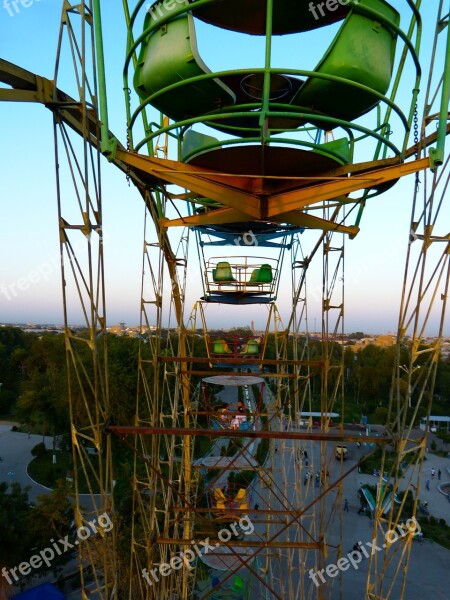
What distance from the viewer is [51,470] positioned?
2244 cm

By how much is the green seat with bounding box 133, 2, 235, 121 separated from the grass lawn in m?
21.2

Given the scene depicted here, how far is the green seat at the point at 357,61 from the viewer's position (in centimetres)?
388

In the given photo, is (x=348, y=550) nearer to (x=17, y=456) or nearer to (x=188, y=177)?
(x=188, y=177)

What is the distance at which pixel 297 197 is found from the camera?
4711 millimetres

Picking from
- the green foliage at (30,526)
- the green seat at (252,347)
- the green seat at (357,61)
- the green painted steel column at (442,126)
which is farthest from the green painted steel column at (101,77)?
the green foliage at (30,526)

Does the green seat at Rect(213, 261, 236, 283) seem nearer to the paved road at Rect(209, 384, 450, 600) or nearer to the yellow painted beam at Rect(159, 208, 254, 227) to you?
the yellow painted beam at Rect(159, 208, 254, 227)

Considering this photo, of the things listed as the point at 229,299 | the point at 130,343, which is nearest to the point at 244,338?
the point at 229,299

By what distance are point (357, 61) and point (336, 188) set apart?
46.7 inches

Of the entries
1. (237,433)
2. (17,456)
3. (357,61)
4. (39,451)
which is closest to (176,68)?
(357,61)

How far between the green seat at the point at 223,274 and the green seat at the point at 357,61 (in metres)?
5.79

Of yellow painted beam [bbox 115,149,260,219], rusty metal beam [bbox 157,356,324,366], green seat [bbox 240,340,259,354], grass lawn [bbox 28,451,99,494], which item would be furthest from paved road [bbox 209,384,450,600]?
grass lawn [bbox 28,451,99,494]

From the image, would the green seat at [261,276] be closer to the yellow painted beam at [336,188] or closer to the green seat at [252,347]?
the green seat at [252,347]

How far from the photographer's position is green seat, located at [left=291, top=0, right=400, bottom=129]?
3881 mm

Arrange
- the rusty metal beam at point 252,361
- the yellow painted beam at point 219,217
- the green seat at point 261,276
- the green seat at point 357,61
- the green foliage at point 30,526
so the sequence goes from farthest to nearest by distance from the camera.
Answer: the green foliage at point 30,526 → the green seat at point 261,276 → the rusty metal beam at point 252,361 → the yellow painted beam at point 219,217 → the green seat at point 357,61
